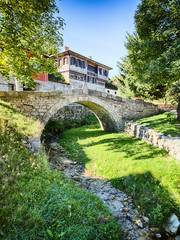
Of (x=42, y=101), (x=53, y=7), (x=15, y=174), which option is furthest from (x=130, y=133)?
(x=53, y=7)

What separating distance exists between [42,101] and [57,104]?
3.05 ft

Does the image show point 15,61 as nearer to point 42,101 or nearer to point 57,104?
point 42,101

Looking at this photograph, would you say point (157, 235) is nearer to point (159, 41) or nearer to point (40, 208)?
point (40, 208)

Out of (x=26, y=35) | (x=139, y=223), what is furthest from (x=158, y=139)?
(x=26, y=35)

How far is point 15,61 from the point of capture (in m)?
5.54

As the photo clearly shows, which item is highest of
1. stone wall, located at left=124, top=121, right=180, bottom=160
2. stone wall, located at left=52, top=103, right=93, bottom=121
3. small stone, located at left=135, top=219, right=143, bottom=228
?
stone wall, located at left=52, top=103, right=93, bottom=121

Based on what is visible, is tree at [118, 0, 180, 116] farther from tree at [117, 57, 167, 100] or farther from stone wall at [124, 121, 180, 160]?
tree at [117, 57, 167, 100]

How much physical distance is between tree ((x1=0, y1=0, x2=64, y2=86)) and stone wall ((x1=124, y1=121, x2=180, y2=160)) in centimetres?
656

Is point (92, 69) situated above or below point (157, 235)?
above

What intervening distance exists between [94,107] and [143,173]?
7.29 m

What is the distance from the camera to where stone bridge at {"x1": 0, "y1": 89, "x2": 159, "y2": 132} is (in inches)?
281

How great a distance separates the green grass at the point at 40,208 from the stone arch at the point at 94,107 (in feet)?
14.0

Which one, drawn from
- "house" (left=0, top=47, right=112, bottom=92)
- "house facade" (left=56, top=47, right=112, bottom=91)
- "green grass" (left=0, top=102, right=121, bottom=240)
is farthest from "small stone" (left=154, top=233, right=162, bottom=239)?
"house facade" (left=56, top=47, right=112, bottom=91)

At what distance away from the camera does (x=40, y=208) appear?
96.4 inches
